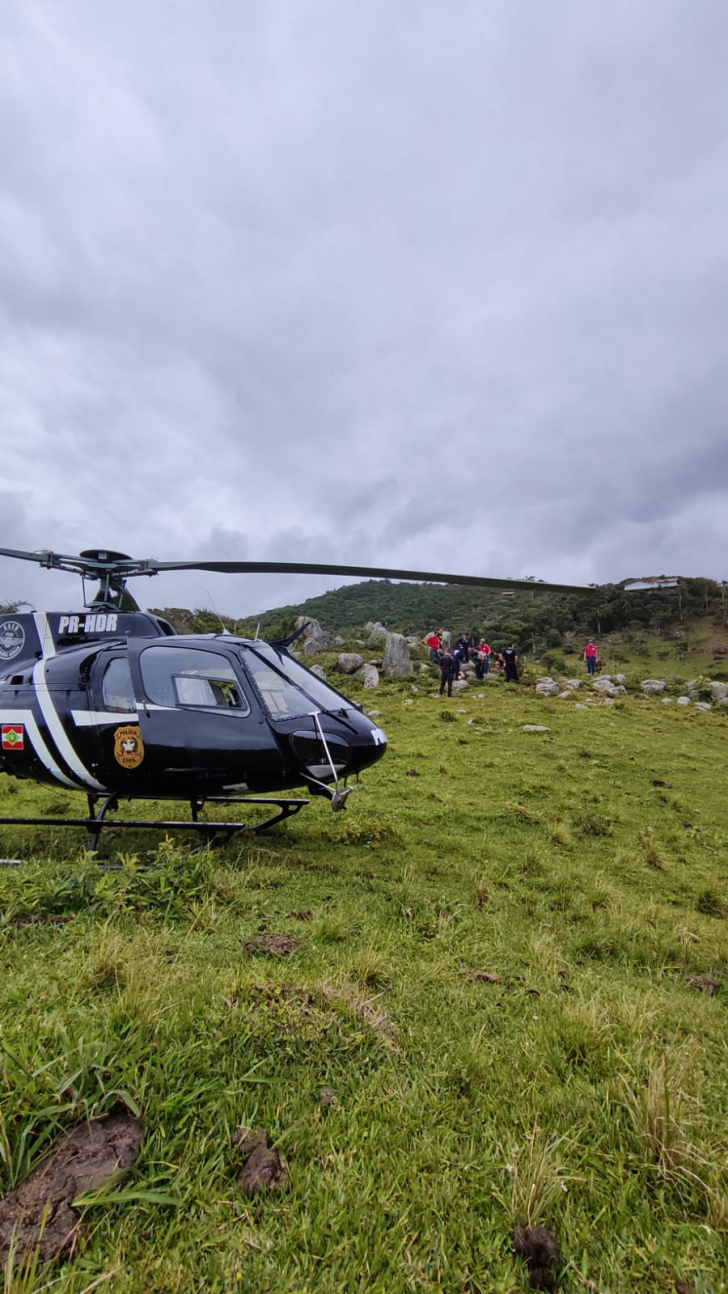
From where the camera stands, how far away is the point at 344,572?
7.01m

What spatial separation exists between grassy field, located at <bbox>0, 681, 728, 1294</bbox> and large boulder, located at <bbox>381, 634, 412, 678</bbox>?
20478 millimetres

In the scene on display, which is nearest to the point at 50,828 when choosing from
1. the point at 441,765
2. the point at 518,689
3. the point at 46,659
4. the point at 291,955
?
the point at 46,659

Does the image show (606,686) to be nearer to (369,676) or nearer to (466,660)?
(466,660)

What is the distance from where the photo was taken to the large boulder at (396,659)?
25.9m

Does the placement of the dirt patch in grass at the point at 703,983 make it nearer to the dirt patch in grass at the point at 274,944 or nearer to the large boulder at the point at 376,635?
the dirt patch in grass at the point at 274,944

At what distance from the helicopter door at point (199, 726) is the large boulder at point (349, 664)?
1986 centimetres

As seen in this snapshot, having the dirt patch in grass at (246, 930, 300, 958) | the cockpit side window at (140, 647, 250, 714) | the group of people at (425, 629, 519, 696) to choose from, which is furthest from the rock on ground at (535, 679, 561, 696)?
the dirt patch in grass at (246, 930, 300, 958)

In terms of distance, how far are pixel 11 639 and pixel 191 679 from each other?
2917 millimetres

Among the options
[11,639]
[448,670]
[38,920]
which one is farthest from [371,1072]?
[448,670]

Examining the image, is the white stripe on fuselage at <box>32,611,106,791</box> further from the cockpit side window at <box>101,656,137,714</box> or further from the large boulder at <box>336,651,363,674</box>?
the large boulder at <box>336,651,363,674</box>

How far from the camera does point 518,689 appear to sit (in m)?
23.6

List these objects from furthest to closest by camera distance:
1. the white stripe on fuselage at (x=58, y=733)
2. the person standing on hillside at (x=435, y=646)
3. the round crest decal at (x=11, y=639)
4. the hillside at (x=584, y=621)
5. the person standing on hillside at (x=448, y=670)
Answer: the hillside at (x=584, y=621)
the person standing on hillside at (x=435, y=646)
the person standing on hillside at (x=448, y=670)
the round crest decal at (x=11, y=639)
the white stripe on fuselage at (x=58, y=733)

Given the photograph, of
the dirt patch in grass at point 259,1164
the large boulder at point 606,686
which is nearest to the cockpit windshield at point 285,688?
the dirt patch in grass at point 259,1164

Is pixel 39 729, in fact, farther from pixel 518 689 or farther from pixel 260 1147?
pixel 518 689
